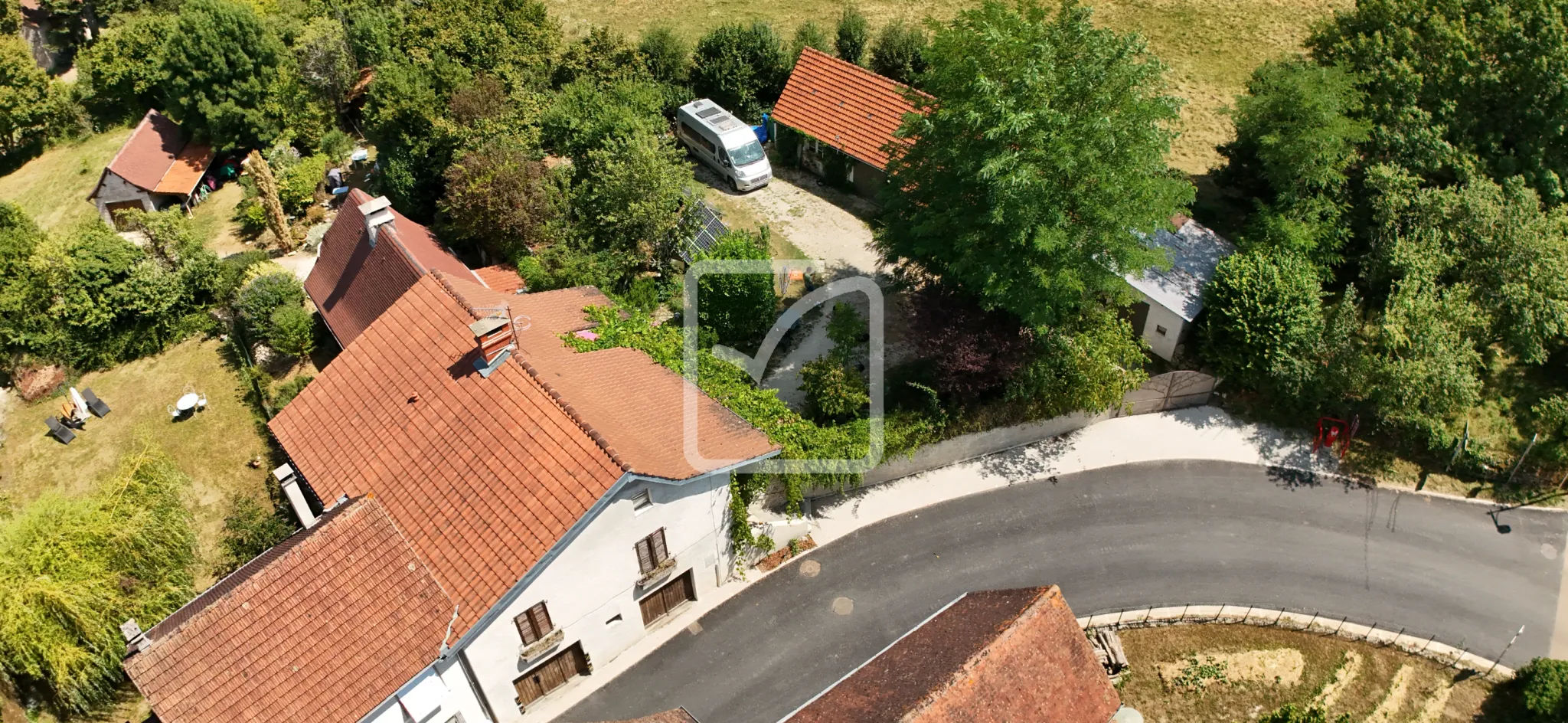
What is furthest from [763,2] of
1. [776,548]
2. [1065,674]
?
[1065,674]

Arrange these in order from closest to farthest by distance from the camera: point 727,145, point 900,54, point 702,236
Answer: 1. point 702,236
2. point 727,145
3. point 900,54

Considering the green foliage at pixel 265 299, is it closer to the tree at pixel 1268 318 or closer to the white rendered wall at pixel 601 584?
the white rendered wall at pixel 601 584

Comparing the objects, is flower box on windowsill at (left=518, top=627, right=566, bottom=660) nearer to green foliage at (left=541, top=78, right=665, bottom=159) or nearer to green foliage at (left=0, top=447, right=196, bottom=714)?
green foliage at (left=0, top=447, right=196, bottom=714)

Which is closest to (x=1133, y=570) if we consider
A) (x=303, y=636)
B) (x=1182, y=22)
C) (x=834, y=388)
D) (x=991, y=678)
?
(x=834, y=388)

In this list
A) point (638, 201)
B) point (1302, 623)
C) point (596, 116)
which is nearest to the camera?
point (1302, 623)

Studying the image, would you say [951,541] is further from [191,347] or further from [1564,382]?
[191,347]

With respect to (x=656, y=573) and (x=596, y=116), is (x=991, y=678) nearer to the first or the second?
(x=656, y=573)

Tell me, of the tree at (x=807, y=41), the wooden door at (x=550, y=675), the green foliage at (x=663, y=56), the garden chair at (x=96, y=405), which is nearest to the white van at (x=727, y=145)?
the green foliage at (x=663, y=56)
